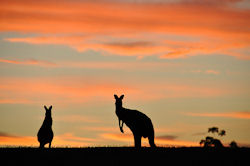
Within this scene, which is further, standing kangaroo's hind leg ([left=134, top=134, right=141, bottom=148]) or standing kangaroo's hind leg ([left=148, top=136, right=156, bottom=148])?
standing kangaroo's hind leg ([left=148, top=136, right=156, bottom=148])

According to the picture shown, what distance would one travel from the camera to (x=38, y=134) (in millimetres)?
33281

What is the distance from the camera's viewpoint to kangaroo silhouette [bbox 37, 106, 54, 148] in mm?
33125

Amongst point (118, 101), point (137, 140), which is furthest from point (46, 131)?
point (137, 140)

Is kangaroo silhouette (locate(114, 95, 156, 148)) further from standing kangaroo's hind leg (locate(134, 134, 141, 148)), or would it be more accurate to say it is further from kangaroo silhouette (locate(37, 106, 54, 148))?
kangaroo silhouette (locate(37, 106, 54, 148))

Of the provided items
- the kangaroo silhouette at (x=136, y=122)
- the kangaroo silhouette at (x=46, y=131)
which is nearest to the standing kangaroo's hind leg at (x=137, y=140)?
the kangaroo silhouette at (x=136, y=122)
